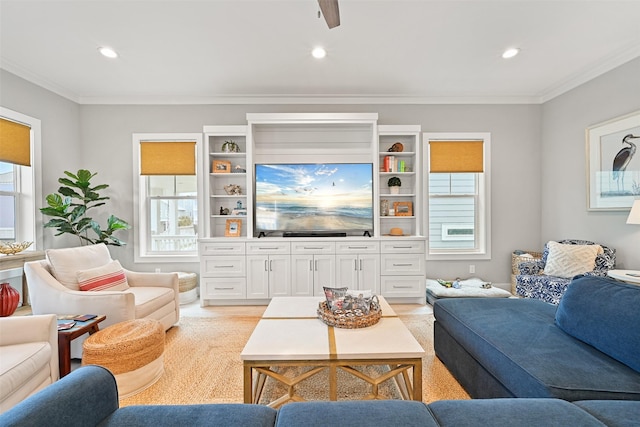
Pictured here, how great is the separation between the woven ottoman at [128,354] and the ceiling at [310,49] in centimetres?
248

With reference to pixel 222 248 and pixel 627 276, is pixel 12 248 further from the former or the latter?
pixel 627 276

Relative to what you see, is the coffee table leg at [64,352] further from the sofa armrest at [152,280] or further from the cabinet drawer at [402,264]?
the cabinet drawer at [402,264]

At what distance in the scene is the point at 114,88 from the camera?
3.93 m

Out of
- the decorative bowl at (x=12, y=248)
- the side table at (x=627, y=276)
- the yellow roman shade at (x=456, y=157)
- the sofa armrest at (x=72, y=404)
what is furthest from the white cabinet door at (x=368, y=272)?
the decorative bowl at (x=12, y=248)

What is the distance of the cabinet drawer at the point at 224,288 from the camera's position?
3768 mm

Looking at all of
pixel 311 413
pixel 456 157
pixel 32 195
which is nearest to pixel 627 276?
pixel 456 157

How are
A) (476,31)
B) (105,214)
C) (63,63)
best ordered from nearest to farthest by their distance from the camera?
(476,31), (63,63), (105,214)

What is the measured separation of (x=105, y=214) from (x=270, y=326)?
12.0 ft

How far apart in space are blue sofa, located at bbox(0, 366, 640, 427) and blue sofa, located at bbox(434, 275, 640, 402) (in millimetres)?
211

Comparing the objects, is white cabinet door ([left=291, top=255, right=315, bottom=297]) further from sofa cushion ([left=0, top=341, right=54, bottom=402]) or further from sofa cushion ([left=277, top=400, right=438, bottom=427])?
sofa cushion ([left=277, top=400, right=438, bottom=427])

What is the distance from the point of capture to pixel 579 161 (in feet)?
12.2

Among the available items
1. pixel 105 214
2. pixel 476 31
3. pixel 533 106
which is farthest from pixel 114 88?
pixel 533 106

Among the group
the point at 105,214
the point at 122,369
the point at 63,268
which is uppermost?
the point at 105,214

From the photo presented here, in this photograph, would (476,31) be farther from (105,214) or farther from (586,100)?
(105,214)
